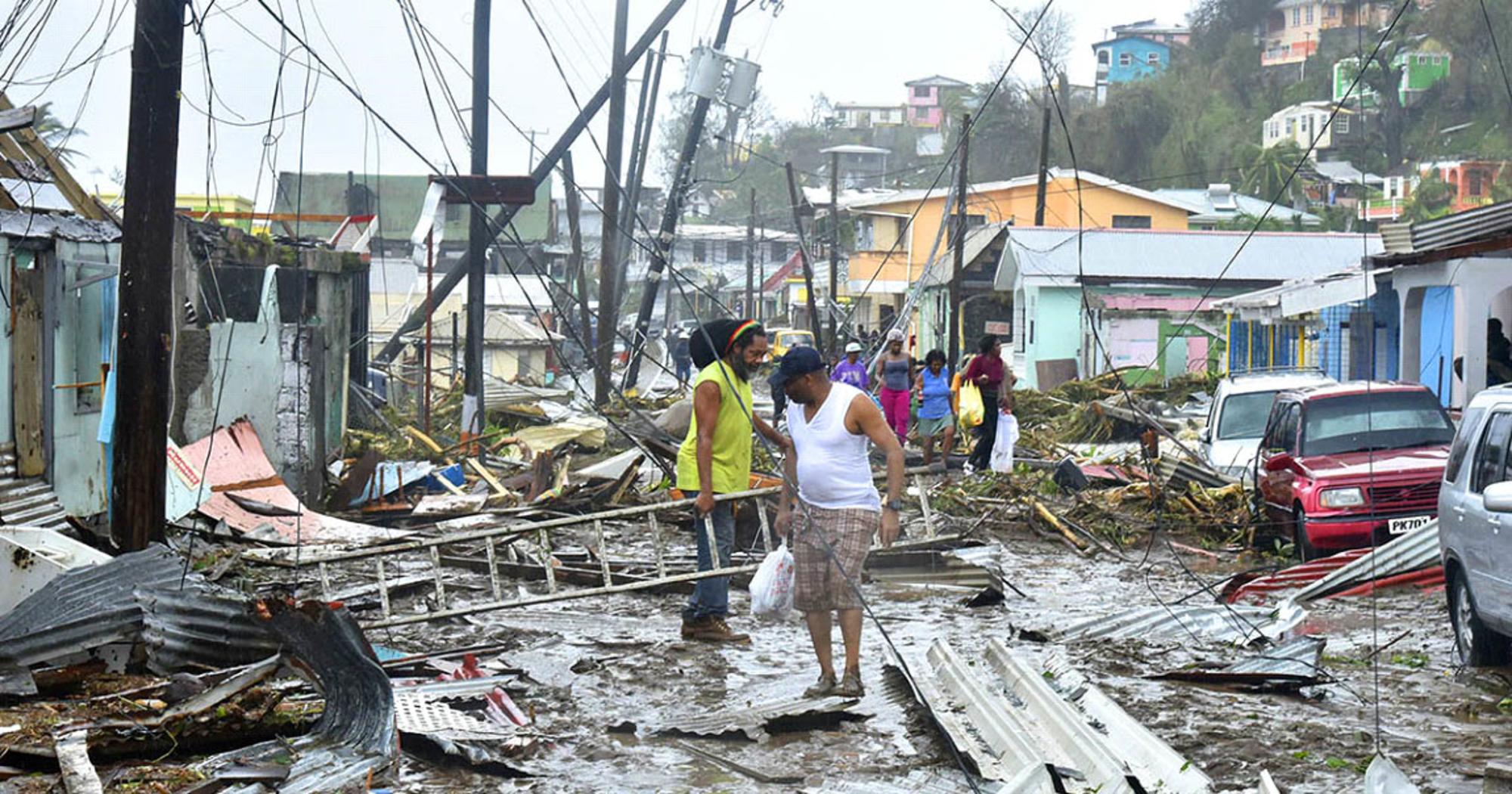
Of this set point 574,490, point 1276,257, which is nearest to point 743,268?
point 1276,257

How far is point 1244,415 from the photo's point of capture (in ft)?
65.5

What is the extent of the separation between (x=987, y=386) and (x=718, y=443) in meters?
12.5

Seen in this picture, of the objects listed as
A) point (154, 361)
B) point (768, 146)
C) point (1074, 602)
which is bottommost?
point (1074, 602)

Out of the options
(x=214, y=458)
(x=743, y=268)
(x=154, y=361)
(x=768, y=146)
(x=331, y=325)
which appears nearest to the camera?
(x=154, y=361)

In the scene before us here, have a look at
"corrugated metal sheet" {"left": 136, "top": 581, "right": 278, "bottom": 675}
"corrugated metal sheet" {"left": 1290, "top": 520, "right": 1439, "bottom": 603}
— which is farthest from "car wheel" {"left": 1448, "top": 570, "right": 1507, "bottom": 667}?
"corrugated metal sheet" {"left": 136, "top": 581, "right": 278, "bottom": 675}

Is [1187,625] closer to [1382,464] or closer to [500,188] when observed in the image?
[1382,464]

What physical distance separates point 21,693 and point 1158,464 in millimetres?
14212

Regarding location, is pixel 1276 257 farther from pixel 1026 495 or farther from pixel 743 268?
pixel 743 268

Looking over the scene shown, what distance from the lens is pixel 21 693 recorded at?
770cm

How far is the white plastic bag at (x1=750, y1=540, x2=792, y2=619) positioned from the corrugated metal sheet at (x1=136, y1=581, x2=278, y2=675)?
2.46 metres

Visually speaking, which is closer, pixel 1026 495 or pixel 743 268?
pixel 1026 495

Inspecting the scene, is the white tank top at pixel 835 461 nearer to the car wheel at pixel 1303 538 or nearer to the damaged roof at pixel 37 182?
the car wheel at pixel 1303 538

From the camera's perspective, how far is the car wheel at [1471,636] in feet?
29.7

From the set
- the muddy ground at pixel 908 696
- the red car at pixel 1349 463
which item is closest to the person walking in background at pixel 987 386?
the red car at pixel 1349 463
